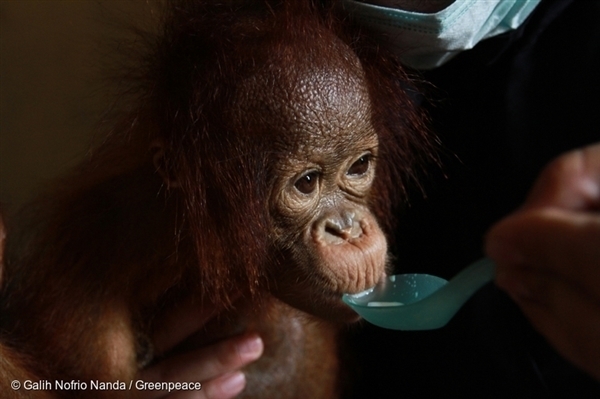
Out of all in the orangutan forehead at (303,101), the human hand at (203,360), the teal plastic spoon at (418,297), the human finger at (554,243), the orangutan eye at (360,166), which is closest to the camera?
the human finger at (554,243)

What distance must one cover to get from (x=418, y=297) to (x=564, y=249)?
58 centimetres

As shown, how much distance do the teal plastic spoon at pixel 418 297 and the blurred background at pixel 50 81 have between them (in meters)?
0.63


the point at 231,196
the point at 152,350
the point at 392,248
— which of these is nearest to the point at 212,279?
the point at 231,196

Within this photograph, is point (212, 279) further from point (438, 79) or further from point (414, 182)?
point (438, 79)

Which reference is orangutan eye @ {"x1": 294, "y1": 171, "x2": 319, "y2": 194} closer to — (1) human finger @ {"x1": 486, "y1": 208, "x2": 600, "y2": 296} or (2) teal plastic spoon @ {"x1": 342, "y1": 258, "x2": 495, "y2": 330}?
(2) teal plastic spoon @ {"x1": 342, "y1": 258, "x2": 495, "y2": 330}

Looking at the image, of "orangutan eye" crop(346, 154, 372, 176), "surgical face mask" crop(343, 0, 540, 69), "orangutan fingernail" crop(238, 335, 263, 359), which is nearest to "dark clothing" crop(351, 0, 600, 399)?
"surgical face mask" crop(343, 0, 540, 69)

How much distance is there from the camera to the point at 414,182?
4.55 ft

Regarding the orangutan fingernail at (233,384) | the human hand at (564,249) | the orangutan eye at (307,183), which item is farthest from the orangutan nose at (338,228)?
the human hand at (564,249)

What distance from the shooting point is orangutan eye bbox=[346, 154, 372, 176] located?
115 centimetres

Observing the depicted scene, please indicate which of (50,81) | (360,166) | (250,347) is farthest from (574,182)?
(50,81)

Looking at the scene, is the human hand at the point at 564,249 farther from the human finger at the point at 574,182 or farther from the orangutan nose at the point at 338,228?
the orangutan nose at the point at 338,228

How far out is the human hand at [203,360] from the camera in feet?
4.11

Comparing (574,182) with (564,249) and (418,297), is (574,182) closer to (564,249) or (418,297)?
(564,249)

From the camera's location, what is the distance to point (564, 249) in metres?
0.49
